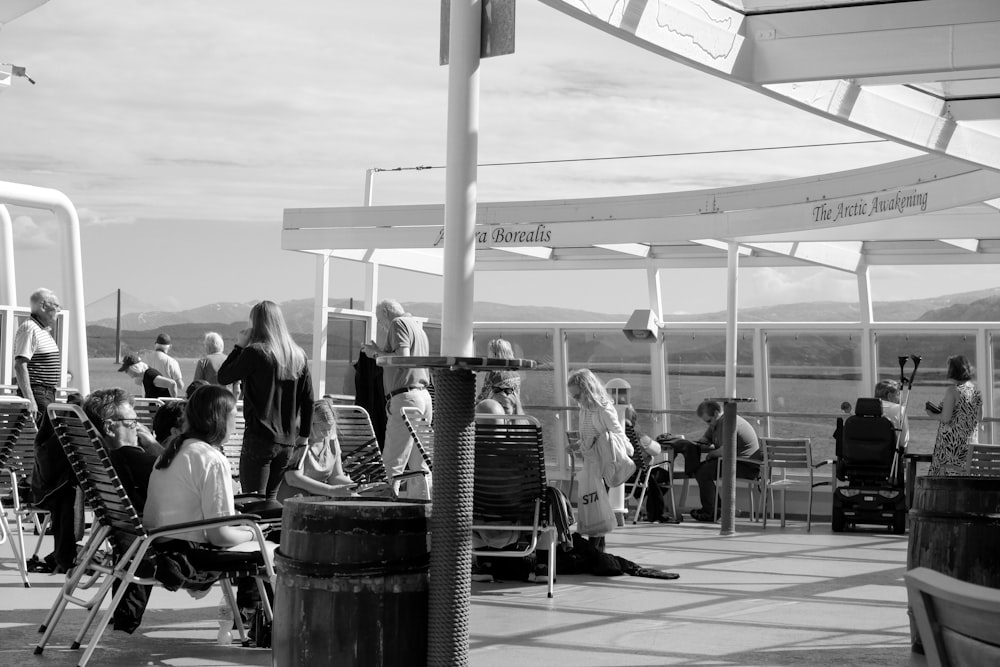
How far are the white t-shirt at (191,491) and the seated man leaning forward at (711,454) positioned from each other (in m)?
7.95

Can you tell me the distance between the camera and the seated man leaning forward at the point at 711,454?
41.8 ft

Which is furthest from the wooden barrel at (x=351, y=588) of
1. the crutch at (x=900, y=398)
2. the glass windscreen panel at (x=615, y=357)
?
the glass windscreen panel at (x=615, y=357)

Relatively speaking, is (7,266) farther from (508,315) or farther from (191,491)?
(508,315)

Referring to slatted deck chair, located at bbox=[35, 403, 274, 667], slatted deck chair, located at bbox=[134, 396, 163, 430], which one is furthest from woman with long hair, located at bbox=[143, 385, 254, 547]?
slatted deck chair, located at bbox=[134, 396, 163, 430]

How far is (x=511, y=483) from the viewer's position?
7207mm

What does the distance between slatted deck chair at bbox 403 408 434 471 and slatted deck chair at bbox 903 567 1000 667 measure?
17.9 ft

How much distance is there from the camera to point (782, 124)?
2523 centimetres

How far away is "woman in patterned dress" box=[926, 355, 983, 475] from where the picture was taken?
10.5 metres

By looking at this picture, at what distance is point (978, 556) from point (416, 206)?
10637 mm

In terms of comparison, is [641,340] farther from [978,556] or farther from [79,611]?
[978,556]

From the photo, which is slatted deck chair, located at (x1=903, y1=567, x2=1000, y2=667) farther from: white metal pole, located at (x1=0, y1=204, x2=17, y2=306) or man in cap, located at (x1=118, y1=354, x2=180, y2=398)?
white metal pole, located at (x1=0, y1=204, x2=17, y2=306)

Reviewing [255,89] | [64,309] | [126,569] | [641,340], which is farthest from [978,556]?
[255,89]

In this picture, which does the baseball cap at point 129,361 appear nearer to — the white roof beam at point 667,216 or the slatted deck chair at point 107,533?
the white roof beam at point 667,216

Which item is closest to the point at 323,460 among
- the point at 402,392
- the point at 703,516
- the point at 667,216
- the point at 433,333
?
the point at 402,392
